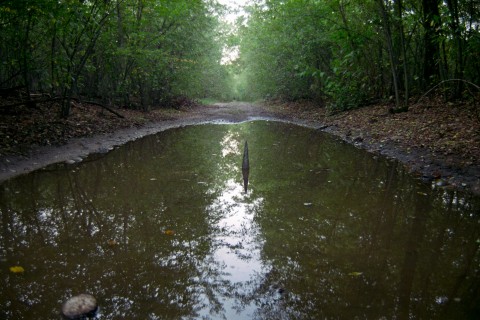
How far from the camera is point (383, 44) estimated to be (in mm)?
14102

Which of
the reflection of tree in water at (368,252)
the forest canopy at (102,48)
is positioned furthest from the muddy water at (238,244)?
the forest canopy at (102,48)

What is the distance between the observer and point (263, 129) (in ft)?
47.8

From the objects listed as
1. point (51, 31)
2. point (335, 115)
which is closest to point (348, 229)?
point (51, 31)

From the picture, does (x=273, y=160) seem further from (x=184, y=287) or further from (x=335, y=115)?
(x=335, y=115)

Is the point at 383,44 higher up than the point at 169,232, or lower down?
higher up

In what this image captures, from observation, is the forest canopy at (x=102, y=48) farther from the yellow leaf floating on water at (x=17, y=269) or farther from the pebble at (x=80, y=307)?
the pebble at (x=80, y=307)

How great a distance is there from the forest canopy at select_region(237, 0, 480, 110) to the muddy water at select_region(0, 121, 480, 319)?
558 cm

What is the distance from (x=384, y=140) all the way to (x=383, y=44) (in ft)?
21.8

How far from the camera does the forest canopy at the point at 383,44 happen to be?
32.5 ft

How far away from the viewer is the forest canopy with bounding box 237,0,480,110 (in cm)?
990

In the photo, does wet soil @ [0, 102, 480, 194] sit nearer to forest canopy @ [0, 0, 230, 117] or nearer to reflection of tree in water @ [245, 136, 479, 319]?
reflection of tree in water @ [245, 136, 479, 319]

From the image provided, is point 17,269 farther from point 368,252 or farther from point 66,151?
point 66,151

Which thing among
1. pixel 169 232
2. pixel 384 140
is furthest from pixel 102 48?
pixel 169 232

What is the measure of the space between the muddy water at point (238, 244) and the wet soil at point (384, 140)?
603mm
